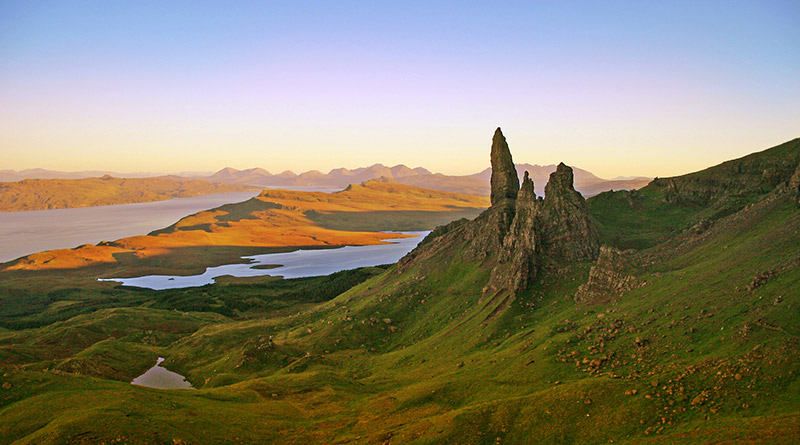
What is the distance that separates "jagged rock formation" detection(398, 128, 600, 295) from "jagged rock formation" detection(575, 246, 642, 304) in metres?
17.3

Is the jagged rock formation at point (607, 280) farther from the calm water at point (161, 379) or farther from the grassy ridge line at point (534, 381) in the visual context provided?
the calm water at point (161, 379)

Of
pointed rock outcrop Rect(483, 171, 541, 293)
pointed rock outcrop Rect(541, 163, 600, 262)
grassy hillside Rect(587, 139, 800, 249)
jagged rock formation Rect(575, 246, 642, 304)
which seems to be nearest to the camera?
jagged rock formation Rect(575, 246, 642, 304)

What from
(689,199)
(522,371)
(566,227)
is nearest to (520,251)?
(566,227)

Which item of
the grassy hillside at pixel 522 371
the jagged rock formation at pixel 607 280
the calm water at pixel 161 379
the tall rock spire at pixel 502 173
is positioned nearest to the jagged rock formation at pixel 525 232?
the tall rock spire at pixel 502 173

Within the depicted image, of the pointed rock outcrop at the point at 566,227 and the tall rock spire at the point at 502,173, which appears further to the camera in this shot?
the tall rock spire at the point at 502,173

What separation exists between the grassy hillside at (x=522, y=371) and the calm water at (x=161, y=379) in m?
4.97

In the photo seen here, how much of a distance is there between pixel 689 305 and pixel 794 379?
24.9m

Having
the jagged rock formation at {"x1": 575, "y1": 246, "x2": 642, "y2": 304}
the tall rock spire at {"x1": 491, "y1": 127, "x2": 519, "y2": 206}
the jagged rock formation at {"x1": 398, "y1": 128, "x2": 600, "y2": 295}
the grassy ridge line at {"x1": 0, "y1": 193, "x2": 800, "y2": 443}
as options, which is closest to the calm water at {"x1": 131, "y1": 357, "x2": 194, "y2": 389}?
the grassy ridge line at {"x1": 0, "y1": 193, "x2": 800, "y2": 443}

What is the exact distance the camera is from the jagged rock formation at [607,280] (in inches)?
4038

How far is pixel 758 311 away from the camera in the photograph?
69.0m

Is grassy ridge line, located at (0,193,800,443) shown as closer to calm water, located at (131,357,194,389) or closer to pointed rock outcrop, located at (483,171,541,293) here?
pointed rock outcrop, located at (483,171,541,293)

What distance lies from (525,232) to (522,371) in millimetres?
57766

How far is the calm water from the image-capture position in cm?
13088

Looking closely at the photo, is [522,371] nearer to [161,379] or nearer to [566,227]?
[566,227]
